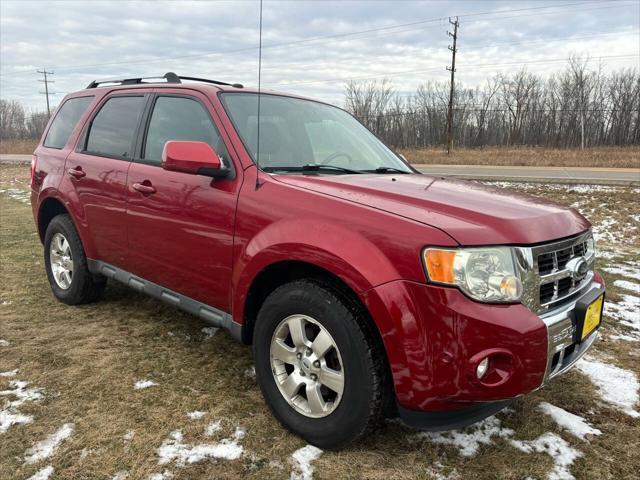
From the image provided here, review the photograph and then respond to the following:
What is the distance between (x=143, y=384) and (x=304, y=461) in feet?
4.04

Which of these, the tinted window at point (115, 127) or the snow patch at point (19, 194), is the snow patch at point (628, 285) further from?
the snow patch at point (19, 194)

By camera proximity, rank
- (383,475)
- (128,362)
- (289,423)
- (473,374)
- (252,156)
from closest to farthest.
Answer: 1. (473,374)
2. (383,475)
3. (289,423)
4. (252,156)
5. (128,362)

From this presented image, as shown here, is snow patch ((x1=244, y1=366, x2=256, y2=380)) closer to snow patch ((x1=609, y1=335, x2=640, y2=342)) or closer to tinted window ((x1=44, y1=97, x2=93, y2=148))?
tinted window ((x1=44, y1=97, x2=93, y2=148))

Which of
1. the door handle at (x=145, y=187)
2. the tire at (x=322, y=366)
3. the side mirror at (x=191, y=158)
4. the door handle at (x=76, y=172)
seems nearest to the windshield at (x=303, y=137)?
the side mirror at (x=191, y=158)

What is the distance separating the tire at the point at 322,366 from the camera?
2.09 m

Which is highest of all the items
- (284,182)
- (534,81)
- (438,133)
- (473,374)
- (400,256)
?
(534,81)

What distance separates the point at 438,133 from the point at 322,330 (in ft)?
187

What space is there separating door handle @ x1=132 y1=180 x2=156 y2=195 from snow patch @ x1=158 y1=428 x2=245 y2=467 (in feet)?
5.02

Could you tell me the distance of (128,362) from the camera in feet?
10.7

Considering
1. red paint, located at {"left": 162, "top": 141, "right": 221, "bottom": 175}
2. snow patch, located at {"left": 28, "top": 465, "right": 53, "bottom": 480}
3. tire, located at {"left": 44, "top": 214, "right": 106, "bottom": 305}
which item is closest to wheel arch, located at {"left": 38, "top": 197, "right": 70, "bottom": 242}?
tire, located at {"left": 44, "top": 214, "right": 106, "bottom": 305}

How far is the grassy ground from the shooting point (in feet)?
7.31

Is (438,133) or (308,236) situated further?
(438,133)

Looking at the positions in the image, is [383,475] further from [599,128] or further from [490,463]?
[599,128]

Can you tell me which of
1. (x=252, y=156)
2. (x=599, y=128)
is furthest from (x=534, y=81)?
(x=252, y=156)
